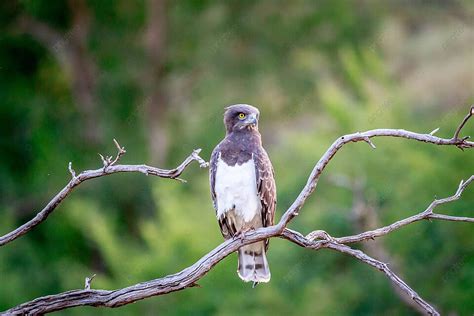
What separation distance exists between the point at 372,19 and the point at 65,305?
17.0 m

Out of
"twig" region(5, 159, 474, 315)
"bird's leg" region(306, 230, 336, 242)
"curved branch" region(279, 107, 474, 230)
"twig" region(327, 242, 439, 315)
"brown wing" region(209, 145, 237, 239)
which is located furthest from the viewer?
"brown wing" region(209, 145, 237, 239)

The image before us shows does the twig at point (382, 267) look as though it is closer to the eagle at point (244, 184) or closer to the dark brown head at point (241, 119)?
the eagle at point (244, 184)

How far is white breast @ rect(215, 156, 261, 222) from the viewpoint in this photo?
629 centimetres

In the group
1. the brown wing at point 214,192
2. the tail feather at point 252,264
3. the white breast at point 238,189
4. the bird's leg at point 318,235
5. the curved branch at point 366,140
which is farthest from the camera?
the tail feather at point 252,264

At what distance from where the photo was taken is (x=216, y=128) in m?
18.2

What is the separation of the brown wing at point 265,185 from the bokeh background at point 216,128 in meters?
7.15

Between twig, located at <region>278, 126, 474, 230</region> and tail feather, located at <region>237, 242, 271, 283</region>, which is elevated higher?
tail feather, located at <region>237, 242, 271, 283</region>

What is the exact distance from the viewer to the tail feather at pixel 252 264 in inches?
258

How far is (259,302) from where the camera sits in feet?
49.7

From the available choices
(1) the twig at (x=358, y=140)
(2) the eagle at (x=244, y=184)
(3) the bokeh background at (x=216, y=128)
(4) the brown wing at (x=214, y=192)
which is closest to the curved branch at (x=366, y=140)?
(1) the twig at (x=358, y=140)

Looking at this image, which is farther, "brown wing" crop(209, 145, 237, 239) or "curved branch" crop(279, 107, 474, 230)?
"brown wing" crop(209, 145, 237, 239)

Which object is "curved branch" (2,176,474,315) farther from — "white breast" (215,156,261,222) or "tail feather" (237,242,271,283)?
"tail feather" (237,242,271,283)

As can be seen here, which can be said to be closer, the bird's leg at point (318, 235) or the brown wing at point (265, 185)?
the bird's leg at point (318, 235)

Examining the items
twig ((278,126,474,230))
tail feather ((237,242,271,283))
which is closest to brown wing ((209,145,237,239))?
tail feather ((237,242,271,283))
